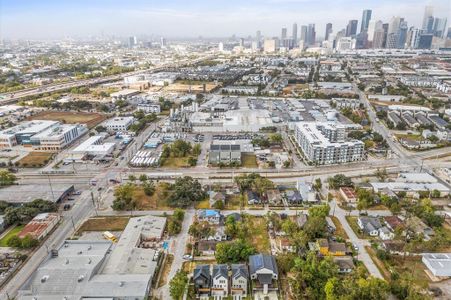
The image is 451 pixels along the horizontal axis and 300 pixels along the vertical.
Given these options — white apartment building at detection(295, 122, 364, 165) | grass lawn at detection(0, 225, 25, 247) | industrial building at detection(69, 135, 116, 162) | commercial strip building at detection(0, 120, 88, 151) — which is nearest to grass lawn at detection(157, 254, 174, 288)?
grass lawn at detection(0, 225, 25, 247)

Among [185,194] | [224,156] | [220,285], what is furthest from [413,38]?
[220,285]

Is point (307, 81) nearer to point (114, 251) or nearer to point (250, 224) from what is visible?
point (250, 224)

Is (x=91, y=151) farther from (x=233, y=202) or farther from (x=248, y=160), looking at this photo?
(x=233, y=202)

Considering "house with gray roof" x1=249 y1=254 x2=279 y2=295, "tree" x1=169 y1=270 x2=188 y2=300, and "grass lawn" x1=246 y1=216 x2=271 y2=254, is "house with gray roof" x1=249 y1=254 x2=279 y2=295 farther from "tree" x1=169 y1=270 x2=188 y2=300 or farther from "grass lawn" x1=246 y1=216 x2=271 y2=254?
"tree" x1=169 y1=270 x2=188 y2=300

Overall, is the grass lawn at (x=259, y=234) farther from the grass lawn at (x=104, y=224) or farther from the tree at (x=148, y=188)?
the grass lawn at (x=104, y=224)

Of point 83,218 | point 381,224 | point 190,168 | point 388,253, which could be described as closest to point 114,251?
point 83,218

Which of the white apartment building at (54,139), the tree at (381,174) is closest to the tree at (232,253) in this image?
the tree at (381,174)
